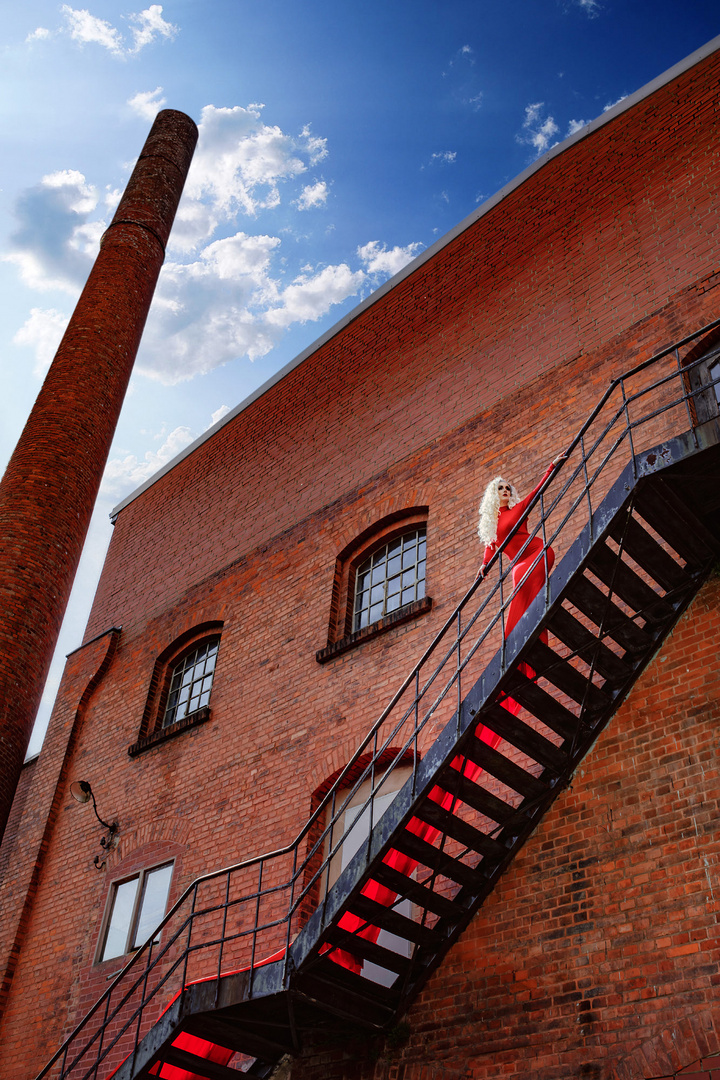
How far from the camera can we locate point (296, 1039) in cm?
706

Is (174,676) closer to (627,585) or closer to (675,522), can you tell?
(627,585)

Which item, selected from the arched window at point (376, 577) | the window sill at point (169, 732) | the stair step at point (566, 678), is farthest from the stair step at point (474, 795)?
the window sill at point (169, 732)

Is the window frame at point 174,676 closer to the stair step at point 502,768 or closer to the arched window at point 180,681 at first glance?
the arched window at point 180,681

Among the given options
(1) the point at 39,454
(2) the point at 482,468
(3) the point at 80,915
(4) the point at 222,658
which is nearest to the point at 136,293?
(1) the point at 39,454

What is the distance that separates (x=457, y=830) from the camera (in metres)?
6.74

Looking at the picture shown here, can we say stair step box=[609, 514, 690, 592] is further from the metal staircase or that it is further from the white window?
the white window

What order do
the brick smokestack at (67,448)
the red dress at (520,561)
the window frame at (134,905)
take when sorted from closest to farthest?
the red dress at (520,561), the window frame at (134,905), the brick smokestack at (67,448)

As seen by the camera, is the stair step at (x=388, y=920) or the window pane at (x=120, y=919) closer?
the stair step at (x=388, y=920)

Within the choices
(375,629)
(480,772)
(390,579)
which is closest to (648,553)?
(480,772)

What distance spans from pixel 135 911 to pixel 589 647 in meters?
6.54

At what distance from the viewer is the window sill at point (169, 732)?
446 inches

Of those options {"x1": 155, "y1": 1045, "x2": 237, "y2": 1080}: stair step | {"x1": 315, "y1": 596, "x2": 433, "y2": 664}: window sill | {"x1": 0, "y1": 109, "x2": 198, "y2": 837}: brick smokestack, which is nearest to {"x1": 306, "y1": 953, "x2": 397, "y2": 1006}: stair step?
{"x1": 155, "y1": 1045, "x2": 237, "y2": 1080}: stair step

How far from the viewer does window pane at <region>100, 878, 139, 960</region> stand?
34.7ft

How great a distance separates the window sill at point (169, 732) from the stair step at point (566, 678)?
5.38 metres
